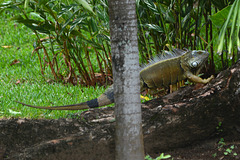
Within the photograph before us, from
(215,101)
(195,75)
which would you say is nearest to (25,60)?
(195,75)

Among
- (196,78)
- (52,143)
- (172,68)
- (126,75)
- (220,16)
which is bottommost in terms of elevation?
(52,143)

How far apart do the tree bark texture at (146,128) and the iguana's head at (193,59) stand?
54 centimetres

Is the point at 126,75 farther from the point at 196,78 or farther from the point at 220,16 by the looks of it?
the point at 196,78

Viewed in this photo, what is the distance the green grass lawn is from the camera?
3799mm

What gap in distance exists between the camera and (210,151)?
10.6ft

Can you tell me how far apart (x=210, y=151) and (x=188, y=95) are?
637mm

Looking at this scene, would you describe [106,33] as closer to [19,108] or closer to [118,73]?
[19,108]

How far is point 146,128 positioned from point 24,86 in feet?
8.52

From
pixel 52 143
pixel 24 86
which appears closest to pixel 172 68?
pixel 52 143

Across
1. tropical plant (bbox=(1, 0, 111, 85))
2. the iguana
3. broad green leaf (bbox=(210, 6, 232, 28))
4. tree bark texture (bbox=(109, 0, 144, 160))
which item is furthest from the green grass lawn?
broad green leaf (bbox=(210, 6, 232, 28))

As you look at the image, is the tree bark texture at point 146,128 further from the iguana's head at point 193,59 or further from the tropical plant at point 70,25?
the tropical plant at point 70,25

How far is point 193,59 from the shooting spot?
3900 millimetres

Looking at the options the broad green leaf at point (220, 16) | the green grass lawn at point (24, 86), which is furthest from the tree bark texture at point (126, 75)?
the broad green leaf at point (220, 16)

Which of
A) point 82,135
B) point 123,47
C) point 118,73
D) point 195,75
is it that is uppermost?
point 123,47
